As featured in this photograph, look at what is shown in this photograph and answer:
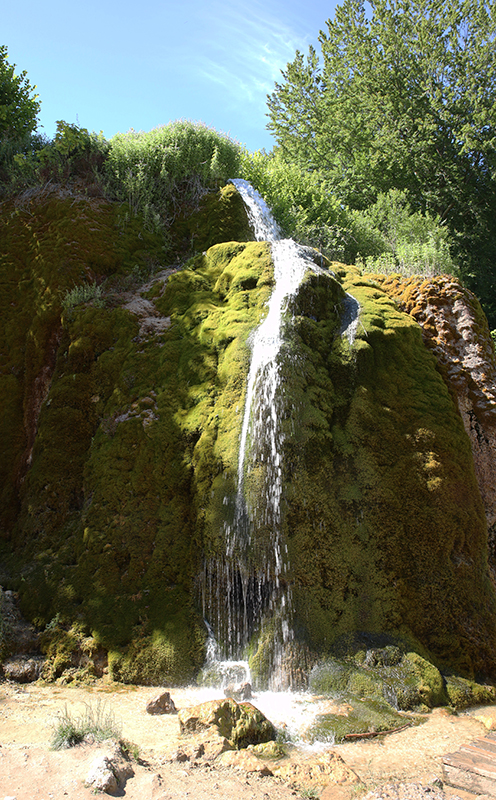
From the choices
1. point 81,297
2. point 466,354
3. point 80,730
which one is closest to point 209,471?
point 80,730

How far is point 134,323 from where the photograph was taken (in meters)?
7.86

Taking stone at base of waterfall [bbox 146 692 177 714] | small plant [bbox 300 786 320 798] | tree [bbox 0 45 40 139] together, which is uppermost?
tree [bbox 0 45 40 139]

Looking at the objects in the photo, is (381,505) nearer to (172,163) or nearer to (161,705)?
(161,705)

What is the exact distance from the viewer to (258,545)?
5488 millimetres

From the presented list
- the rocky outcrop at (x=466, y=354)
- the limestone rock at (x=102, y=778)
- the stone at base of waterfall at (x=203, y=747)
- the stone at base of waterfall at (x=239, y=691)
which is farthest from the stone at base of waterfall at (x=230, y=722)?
the rocky outcrop at (x=466, y=354)

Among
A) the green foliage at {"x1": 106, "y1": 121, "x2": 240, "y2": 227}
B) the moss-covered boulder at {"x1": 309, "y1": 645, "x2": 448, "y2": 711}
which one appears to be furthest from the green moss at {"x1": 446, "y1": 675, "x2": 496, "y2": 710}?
the green foliage at {"x1": 106, "y1": 121, "x2": 240, "y2": 227}

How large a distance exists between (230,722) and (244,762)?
0.40m

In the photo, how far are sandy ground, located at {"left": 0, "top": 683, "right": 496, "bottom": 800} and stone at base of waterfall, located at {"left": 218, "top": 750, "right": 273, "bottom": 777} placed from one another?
4 centimetres

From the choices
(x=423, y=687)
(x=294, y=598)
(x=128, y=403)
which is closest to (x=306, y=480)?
(x=294, y=598)

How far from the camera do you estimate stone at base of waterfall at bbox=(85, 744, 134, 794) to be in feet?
9.90

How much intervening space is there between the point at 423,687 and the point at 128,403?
4.92 m

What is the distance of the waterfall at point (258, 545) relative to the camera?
5.38 meters

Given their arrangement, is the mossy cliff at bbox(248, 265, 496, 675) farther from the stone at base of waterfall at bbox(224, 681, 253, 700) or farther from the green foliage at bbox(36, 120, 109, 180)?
the green foliage at bbox(36, 120, 109, 180)

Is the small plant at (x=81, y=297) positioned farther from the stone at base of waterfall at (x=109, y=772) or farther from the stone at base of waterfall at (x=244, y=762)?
the stone at base of waterfall at (x=244, y=762)
